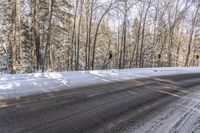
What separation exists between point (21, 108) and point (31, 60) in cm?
2510

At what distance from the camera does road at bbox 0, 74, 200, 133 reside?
6.19 m

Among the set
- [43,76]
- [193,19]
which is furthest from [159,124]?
[193,19]

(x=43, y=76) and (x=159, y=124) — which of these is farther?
(x=43, y=76)

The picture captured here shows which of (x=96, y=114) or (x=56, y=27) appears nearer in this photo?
(x=96, y=114)

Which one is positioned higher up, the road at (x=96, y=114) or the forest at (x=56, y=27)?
the forest at (x=56, y=27)

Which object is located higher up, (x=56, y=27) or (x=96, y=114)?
(x=56, y=27)

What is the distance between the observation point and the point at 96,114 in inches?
297

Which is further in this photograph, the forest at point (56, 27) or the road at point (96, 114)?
the forest at point (56, 27)

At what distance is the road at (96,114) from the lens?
20.3 feet

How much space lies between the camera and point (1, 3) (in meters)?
31.9

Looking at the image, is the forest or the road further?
the forest

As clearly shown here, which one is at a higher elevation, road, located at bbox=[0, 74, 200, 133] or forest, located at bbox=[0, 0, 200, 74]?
forest, located at bbox=[0, 0, 200, 74]

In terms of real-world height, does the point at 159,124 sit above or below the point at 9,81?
below

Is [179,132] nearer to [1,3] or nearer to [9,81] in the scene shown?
[9,81]
